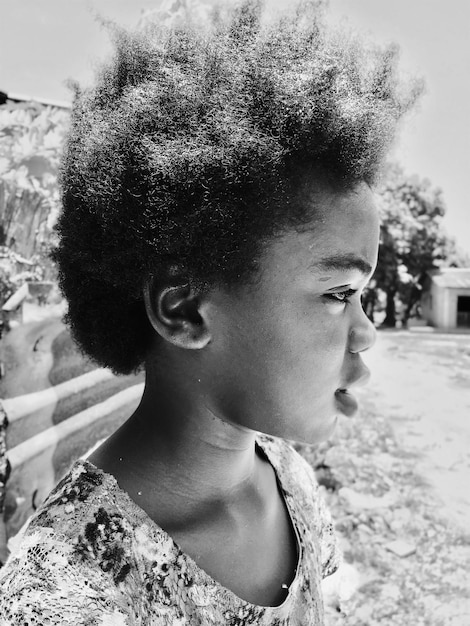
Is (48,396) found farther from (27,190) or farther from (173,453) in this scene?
(173,453)

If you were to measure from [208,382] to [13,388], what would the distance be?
141 cm

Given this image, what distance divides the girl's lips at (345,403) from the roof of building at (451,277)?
60.3ft

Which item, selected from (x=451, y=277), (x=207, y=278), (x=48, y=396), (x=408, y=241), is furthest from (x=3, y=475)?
(x=451, y=277)

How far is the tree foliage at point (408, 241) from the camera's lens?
60.1 ft

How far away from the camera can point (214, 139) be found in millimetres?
1039

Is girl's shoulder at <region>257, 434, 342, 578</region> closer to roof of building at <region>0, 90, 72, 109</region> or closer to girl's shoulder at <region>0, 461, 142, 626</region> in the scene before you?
girl's shoulder at <region>0, 461, 142, 626</region>

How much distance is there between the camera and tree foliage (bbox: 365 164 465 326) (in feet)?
60.1

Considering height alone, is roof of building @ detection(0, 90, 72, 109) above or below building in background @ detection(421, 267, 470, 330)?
above

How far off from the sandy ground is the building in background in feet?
18.9

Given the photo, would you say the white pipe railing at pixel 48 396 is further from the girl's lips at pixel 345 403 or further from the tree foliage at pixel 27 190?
the girl's lips at pixel 345 403

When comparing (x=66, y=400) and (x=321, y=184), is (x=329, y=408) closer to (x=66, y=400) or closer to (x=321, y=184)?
(x=321, y=184)

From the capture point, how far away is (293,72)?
107 cm

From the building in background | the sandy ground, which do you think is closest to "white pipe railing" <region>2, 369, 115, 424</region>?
the sandy ground

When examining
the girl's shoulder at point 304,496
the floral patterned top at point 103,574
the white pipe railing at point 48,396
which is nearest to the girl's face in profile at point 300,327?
the floral patterned top at point 103,574
